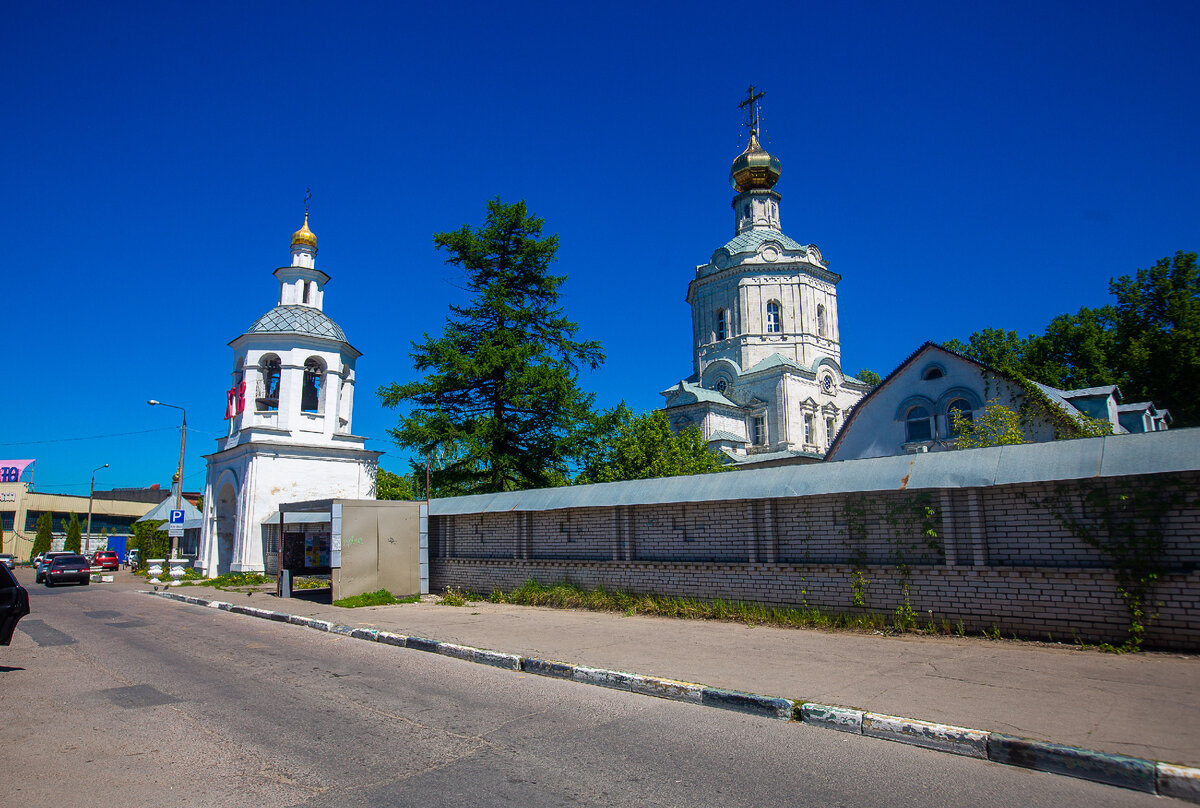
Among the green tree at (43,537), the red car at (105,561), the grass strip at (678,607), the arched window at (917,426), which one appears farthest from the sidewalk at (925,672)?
the green tree at (43,537)

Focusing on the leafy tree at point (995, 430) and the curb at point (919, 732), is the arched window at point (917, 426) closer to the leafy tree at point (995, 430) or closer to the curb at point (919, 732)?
the leafy tree at point (995, 430)

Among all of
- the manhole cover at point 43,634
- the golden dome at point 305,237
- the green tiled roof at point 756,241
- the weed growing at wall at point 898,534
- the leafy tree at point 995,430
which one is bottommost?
the manhole cover at point 43,634

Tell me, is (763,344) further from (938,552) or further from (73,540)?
(73,540)

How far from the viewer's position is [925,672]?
7309 millimetres

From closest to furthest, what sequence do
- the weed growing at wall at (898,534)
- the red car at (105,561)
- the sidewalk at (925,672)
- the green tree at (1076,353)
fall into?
the sidewalk at (925,672) → the weed growing at wall at (898,534) → the green tree at (1076,353) → the red car at (105,561)

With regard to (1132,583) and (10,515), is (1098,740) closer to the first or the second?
(1132,583)

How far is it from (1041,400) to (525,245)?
16656 mm

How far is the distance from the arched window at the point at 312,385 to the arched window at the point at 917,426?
22.7 m

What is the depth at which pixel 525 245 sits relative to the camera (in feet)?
76.4

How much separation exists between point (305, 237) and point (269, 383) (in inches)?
249

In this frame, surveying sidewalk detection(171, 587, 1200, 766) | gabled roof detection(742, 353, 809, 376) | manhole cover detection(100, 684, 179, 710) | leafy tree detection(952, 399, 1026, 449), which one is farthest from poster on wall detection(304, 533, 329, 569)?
gabled roof detection(742, 353, 809, 376)

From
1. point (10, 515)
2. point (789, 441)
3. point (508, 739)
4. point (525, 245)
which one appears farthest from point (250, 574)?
point (10, 515)

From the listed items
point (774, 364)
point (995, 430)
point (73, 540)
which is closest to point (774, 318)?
point (774, 364)

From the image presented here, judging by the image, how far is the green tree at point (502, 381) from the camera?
2144cm
